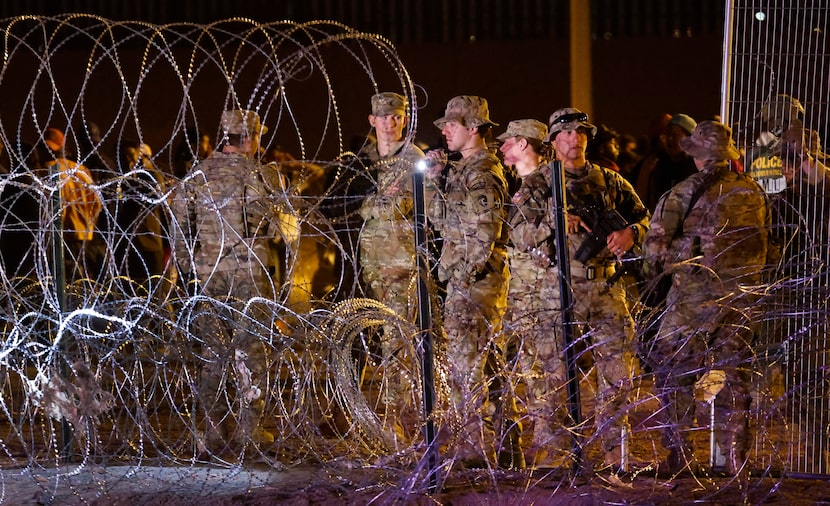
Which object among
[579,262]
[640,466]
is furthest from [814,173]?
[640,466]

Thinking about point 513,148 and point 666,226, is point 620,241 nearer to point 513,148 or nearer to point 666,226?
point 666,226

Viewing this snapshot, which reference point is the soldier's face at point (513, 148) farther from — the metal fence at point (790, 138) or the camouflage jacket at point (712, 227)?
the metal fence at point (790, 138)

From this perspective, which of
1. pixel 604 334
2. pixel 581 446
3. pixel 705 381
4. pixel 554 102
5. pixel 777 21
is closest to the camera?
pixel 581 446

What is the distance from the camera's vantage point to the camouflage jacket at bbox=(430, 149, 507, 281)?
261 inches

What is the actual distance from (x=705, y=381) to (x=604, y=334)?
60 cm

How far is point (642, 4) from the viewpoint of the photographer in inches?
543

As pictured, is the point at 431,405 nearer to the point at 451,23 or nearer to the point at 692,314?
the point at 692,314

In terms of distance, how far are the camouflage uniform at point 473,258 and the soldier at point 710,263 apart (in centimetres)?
80

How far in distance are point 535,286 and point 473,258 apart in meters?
0.36

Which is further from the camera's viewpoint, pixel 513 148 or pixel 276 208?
pixel 513 148

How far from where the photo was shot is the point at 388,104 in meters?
7.29

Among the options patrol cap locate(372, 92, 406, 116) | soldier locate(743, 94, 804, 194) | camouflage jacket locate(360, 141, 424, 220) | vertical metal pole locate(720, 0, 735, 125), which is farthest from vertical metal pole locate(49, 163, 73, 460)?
soldier locate(743, 94, 804, 194)

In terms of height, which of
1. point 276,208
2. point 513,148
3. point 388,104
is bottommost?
point 276,208

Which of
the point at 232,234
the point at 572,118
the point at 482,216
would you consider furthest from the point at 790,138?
the point at 232,234
